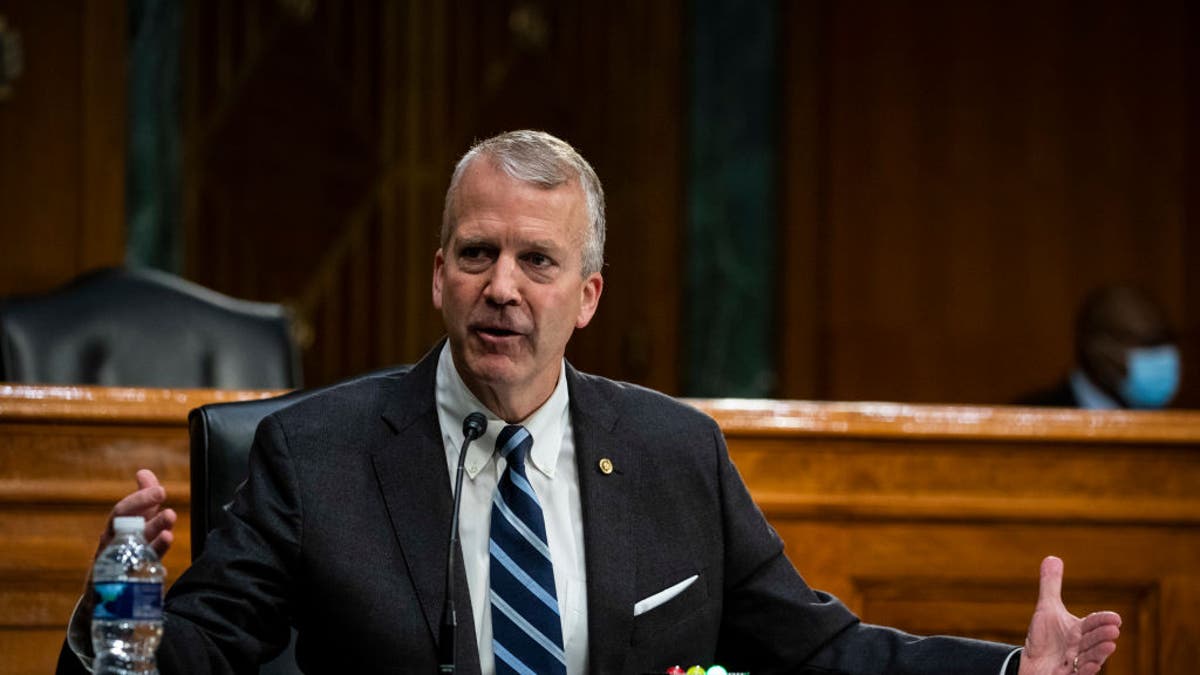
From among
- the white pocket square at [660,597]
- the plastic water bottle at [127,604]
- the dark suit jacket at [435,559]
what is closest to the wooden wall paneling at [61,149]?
the dark suit jacket at [435,559]

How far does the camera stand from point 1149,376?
502 cm

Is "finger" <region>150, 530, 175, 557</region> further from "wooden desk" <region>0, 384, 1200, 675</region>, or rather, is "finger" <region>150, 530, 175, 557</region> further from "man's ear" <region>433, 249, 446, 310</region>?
"wooden desk" <region>0, 384, 1200, 675</region>

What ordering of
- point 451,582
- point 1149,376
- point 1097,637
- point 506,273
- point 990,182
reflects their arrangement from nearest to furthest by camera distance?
point 451,582 → point 1097,637 → point 506,273 → point 1149,376 → point 990,182

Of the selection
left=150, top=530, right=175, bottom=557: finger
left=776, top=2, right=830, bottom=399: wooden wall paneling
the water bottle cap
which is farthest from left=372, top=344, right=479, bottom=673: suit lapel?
left=776, top=2, right=830, bottom=399: wooden wall paneling

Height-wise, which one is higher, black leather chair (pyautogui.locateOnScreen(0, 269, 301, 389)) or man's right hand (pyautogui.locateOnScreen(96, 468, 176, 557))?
man's right hand (pyautogui.locateOnScreen(96, 468, 176, 557))

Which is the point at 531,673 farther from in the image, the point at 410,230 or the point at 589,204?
the point at 410,230

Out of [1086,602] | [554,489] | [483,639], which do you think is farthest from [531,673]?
[1086,602]

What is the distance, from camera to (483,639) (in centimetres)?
215

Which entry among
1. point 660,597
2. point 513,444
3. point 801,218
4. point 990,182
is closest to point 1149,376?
point 990,182

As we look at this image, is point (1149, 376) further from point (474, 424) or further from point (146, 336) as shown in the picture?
point (474, 424)

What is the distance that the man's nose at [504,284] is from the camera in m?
2.17

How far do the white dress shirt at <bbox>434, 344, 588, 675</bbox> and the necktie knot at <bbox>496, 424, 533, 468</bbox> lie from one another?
0.06 ft

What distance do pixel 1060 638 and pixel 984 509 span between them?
44.0 inches

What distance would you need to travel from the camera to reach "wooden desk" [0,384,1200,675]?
3189 mm
